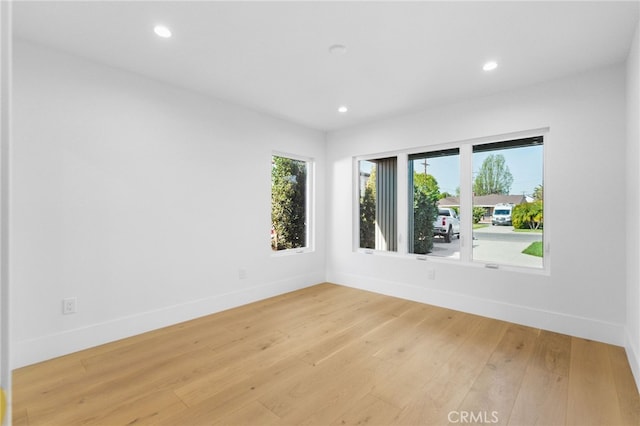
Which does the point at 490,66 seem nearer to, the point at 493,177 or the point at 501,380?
the point at 493,177

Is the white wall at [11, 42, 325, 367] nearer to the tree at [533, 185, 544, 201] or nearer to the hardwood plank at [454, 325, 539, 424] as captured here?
the hardwood plank at [454, 325, 539, 424]

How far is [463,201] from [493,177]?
42cm

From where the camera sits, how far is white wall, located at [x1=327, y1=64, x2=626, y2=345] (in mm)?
2773

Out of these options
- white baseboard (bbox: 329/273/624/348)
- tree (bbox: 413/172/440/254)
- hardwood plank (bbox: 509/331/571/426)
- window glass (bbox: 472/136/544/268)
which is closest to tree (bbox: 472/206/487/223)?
window glass (bbox: 472/136/544/268)

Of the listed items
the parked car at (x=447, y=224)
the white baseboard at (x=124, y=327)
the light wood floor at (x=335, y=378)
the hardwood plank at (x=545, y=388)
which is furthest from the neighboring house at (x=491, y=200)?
the white baseboard at (x=124, y=327)

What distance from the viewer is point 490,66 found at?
280 centimetres

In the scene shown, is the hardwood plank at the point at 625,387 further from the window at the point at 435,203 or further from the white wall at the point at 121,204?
the white wall at the point at 121,204

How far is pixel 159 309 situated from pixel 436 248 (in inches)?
130

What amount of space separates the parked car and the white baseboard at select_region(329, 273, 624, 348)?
719 mm

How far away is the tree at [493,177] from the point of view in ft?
11.4

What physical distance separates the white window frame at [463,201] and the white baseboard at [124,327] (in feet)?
5.94

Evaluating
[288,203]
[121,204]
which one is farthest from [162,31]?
[288,203]

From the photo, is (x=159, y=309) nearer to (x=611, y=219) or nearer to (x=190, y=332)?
(x=190, y=332)

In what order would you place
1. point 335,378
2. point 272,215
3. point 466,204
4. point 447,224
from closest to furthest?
point 335,378, point 466,204, point 447,224, point 272,215
